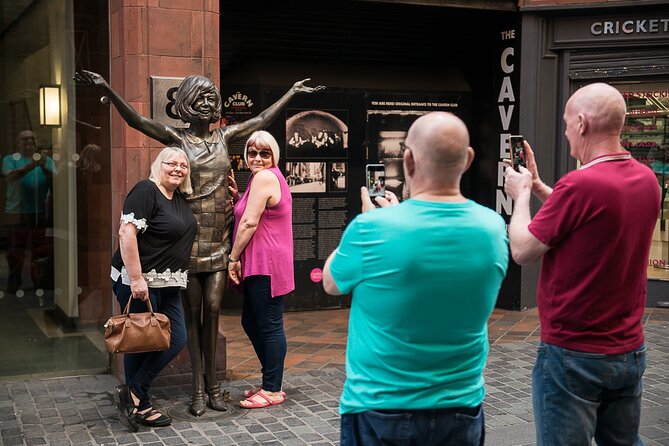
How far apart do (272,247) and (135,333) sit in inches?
45.5

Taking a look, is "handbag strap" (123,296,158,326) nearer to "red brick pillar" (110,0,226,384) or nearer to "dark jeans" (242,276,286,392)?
"dark jeans" (242,276,286,392)

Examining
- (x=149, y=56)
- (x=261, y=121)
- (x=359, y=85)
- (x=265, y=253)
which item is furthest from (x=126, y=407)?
(x=359, y=85)

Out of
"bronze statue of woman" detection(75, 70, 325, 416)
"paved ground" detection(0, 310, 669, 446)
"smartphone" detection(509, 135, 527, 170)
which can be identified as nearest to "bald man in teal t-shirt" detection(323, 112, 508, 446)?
"smartphone" detection(509, 135, 527, 170)

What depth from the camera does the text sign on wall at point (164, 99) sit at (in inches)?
244

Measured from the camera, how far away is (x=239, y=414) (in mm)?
5742

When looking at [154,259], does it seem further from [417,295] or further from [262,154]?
[417,295]

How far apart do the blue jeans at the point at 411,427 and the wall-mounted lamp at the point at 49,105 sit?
192 inches

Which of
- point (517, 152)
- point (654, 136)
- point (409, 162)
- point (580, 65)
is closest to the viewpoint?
point (409, 162)

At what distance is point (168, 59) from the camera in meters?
6.29

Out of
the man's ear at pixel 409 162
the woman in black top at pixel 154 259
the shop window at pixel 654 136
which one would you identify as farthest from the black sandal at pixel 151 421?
the shop window at pixel 654 136

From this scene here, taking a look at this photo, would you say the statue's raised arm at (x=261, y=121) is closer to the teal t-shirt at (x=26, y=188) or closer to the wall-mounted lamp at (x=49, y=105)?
the wall-mounted lamp at (x=49, y=105)

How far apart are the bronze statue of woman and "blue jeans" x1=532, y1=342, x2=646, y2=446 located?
291 centimetres

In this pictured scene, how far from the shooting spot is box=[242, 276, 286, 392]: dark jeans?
5836 mm

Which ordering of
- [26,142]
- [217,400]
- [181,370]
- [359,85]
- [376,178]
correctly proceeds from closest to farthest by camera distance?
[376,178] < [217,400] < [181,370] < [26,142] < [359,85]
